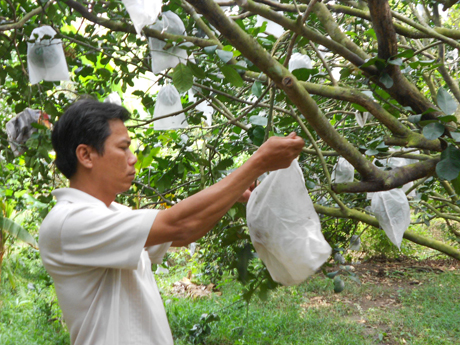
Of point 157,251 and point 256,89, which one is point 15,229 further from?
point 256,89

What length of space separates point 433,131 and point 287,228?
0.46 meters

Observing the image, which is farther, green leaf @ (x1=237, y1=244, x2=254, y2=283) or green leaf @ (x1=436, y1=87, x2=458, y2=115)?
green leaf @ (x1=237, y1=244, x2=254, y2=283)

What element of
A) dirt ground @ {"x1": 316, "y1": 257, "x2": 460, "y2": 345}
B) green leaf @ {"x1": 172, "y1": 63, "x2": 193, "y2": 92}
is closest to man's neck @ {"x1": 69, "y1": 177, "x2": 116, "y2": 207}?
green leaf @ {"x1": 172, "y1": 63, "x2": 193, "y2": 92}

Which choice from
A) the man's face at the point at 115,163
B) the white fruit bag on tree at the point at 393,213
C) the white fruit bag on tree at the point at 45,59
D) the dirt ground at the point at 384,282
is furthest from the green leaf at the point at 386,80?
the dirt ground at the point at 384,282

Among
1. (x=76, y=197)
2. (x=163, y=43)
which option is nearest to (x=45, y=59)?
(x=163, y=43)

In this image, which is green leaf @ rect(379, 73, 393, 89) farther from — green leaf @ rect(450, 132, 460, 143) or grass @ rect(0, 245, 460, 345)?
grass @ rect(0, 245, 460, 345)

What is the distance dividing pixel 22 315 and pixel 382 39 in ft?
14.6

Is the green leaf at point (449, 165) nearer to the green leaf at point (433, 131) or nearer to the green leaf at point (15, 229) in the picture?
the green leaf at point (433, 131)

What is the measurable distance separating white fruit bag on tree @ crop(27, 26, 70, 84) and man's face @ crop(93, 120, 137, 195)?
0.82 m

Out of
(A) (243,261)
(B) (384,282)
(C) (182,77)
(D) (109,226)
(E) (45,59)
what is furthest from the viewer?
(B) (384,282)

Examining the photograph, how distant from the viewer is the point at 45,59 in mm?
1857

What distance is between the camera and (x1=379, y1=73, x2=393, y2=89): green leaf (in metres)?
1.38

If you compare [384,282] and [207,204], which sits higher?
[207,204]

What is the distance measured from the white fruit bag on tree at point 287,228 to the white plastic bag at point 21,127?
1533mm
